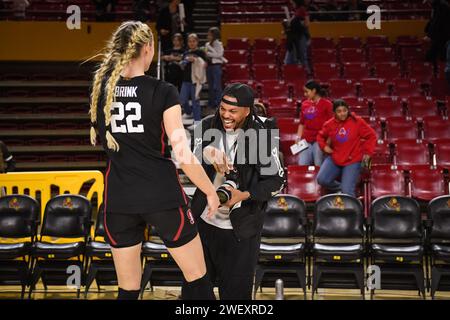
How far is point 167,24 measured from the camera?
13.4 metres

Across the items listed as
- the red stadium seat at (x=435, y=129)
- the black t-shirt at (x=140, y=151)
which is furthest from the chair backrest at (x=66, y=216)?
the red stadium seat at (x=435, y=129)

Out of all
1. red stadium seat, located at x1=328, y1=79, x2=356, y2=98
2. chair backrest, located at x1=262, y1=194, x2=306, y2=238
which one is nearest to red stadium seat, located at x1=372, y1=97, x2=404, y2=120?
red stadium seat, located at x1=328, y1=79, x2=356, y2=98

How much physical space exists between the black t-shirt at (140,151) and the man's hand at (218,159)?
1.26 ft

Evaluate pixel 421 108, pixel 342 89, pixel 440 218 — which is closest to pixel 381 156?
pixel 421 108

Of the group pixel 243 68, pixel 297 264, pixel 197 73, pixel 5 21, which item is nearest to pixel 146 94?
pixel 297 264

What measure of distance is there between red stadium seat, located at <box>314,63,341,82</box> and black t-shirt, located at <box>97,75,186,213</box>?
10102 mm

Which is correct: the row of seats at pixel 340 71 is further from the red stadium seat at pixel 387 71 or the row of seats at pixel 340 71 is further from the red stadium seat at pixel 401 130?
the red stadium seat at pixel 401 130

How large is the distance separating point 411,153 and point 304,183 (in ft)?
6.17

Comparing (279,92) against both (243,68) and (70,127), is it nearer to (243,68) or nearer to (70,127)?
(243,68)

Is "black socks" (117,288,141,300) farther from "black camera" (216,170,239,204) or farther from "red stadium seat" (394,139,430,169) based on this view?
"red stadium seat" (394,139,430,169)

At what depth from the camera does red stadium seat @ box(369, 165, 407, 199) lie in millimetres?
9094

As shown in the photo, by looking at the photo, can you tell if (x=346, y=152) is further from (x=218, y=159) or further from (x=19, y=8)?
(x=19, y=8)
